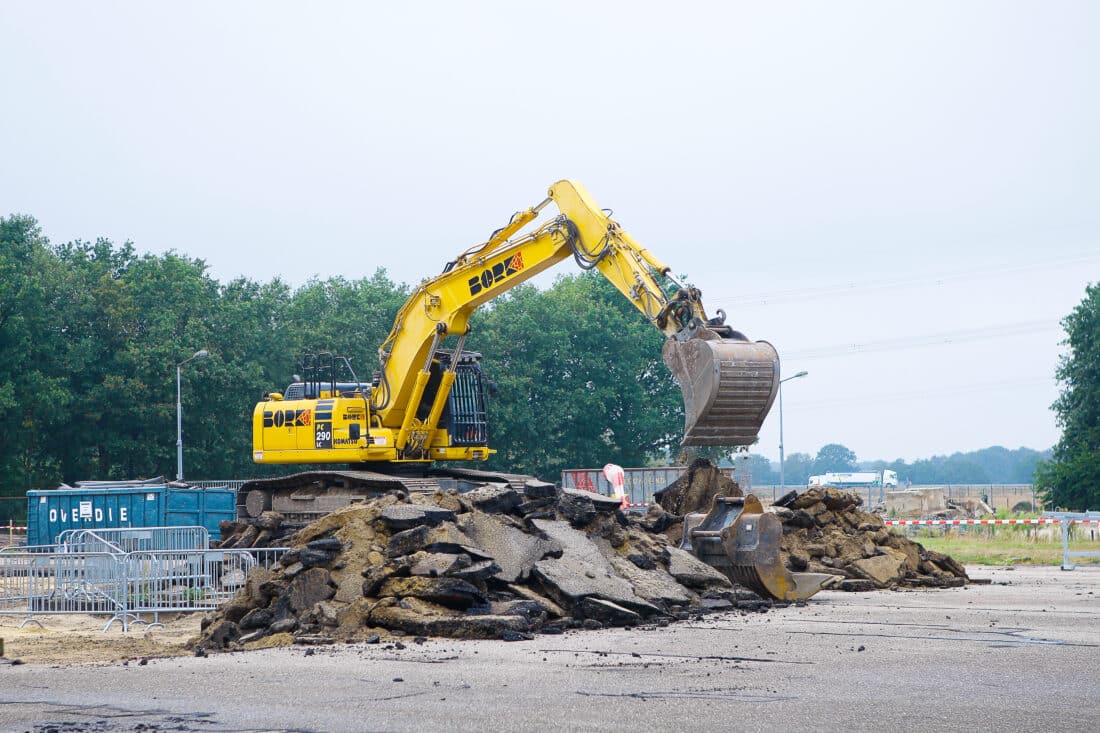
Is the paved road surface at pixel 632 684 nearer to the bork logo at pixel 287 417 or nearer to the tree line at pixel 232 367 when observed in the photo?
the bork logo at pixel 287 417

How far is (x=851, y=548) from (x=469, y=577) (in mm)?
9187

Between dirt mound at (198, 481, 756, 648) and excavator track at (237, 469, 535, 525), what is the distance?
6296 mm

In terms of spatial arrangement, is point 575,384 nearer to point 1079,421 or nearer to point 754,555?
point 1079,421

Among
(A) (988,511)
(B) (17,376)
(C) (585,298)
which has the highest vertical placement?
(C) (585,298)

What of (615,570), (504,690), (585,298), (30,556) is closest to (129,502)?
(30,556)

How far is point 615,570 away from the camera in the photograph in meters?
17.0

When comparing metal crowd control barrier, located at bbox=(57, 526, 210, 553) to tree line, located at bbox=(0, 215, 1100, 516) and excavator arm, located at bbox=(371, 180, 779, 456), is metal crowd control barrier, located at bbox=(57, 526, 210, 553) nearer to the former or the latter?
excavator arm, located at bbox=(371, 180, 779, 456)

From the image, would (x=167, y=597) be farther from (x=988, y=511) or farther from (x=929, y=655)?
(x=988, y=511)

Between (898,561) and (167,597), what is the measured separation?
37.5ft

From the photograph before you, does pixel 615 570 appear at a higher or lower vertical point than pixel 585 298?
lower

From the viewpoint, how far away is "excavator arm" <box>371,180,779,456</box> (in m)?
17.9

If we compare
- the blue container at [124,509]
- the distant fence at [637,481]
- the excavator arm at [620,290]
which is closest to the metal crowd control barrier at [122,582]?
the excavator arm at [620,290]

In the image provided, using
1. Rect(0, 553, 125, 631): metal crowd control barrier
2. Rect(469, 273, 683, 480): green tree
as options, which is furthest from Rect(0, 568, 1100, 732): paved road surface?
Rect(469, 273, 683, 480): green tree

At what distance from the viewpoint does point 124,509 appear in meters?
31.4
